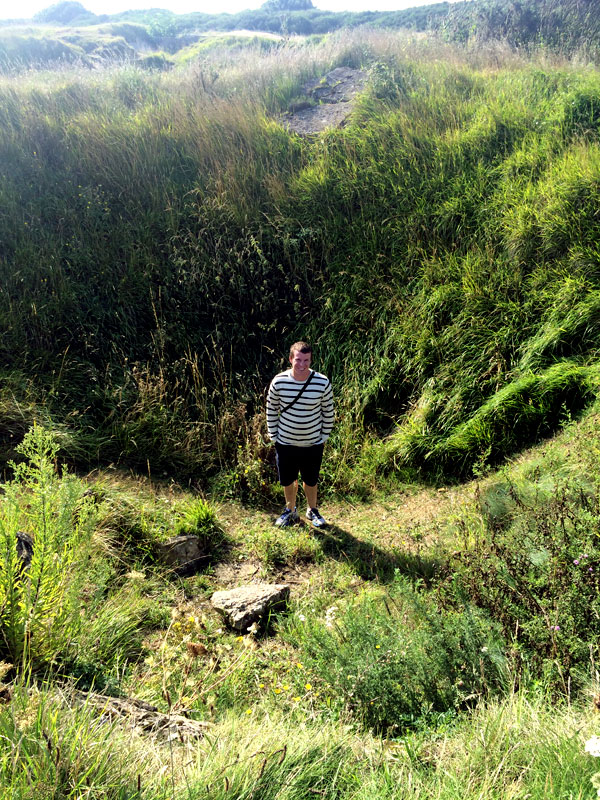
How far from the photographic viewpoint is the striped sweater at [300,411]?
16.9 ft

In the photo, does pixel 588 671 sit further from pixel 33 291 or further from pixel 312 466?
pixel 33 291

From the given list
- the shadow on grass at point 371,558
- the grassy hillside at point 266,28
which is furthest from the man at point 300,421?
the grassy hillside at point 266,28

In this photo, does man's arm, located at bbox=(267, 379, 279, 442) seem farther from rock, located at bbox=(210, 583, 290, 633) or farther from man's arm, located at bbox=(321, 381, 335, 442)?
rock, located at bbox=(210, 583, 290, 633)

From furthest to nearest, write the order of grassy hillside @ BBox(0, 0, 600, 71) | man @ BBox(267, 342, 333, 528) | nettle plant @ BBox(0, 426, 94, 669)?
grassy hillside @ BBox(0, 0, 600, 71)
man @ BBox(267, 342, 333, 528)
nettle plant @ BBox(0, 426, 94, 669)

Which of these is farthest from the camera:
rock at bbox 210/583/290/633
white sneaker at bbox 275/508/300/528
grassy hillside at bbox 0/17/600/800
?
white sneaker at bbox 275/508/300/528

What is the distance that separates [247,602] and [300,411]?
71.6 inches

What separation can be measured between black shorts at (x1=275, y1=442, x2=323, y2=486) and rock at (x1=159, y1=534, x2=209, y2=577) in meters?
1.11

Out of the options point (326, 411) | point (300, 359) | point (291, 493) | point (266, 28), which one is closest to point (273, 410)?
point (326, 411)

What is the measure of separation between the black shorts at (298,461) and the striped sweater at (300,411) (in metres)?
0.09

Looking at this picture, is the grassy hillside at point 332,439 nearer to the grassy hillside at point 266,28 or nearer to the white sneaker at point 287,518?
the white sneaker at point 287,518

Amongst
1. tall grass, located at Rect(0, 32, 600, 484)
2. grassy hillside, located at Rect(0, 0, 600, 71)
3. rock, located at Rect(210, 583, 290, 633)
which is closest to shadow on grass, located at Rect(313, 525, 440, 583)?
rock, located at Rect(210, 583, 290, 633)

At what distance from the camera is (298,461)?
548 cm

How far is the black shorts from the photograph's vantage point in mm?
5406

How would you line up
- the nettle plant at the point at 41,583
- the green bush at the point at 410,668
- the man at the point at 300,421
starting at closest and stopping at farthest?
the nettle plant at the point at 41,583, the green bush at the point at 410,668, the man at the point at 300,421
